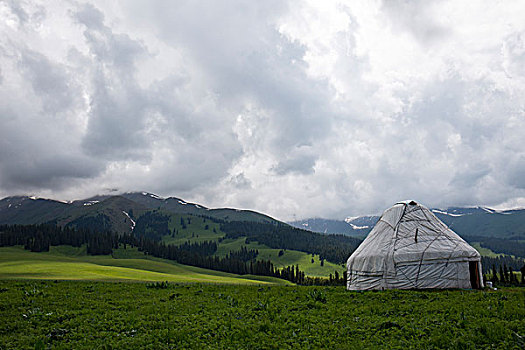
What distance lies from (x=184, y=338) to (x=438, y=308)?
1130cm

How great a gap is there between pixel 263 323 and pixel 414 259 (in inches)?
721

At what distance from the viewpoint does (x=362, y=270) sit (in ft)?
94.5

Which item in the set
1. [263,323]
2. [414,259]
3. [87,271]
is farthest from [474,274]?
[87,271]

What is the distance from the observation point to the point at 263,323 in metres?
13.2

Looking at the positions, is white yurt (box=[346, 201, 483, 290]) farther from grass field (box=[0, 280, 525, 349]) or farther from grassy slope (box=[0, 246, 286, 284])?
grassy slope (box=[0, 246, 286, 284])

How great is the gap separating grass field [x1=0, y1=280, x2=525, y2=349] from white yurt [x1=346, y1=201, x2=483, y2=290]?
8.65 m

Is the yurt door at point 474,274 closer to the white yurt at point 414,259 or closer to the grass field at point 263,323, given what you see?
the white yurt at point 414,259

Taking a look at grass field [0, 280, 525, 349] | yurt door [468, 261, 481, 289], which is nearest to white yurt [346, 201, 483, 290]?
yurt door [468, 261, 481, 289]

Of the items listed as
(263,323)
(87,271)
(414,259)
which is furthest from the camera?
(87,271)

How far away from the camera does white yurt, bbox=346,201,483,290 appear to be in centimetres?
2652

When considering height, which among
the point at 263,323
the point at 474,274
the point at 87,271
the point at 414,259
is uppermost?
the point at 414,259

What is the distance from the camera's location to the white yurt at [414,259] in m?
26.5

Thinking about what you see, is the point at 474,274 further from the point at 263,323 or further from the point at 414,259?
→ the point at 263,323

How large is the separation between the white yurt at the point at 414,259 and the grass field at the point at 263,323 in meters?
8.65
